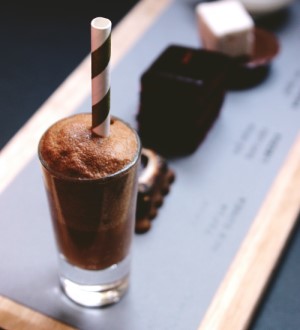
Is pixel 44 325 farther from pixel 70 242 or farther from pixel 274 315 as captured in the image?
pixel 274 315

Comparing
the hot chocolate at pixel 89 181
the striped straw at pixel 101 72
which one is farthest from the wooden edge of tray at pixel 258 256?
the striped straw at pixel 101 72

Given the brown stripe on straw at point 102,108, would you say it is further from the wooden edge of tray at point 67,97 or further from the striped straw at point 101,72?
the wooden edge of tray at point 67,97

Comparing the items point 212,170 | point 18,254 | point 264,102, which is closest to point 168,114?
point 212,170

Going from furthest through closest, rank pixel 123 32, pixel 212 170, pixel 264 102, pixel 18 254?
1. pixel 123 32
2. pixel 264 102
3. pixel 212 170
4. pixel 18 254

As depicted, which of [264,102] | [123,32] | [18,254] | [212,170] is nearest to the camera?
[18,254]

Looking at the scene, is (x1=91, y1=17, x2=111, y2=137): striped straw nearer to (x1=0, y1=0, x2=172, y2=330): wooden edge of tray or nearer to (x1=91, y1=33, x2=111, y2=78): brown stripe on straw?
(x1=91, y1=33, x2=111, y2=78): brown stripe on straw

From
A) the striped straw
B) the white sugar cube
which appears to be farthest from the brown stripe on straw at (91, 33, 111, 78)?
the white sugar cube

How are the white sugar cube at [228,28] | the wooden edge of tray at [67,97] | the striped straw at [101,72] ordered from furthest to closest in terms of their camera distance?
the white sugar cube at [228,28] < the wooden edge of tray at [67,97] < the striped straw at [101,72]
